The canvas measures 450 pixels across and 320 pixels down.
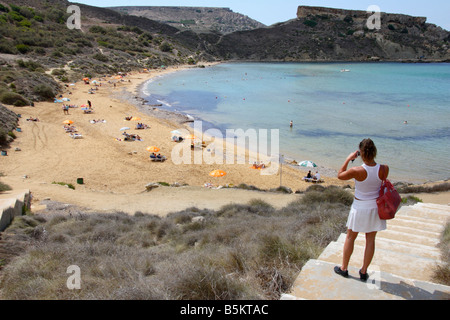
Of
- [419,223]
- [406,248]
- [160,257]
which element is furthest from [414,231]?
[160,257]

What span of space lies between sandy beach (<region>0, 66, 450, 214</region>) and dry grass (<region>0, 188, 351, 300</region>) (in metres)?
3.48

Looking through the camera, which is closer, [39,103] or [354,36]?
[39,103]

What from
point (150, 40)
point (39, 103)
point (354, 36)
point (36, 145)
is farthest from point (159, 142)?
point (354, 36)

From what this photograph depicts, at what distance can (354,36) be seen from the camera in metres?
118

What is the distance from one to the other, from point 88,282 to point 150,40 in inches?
3546

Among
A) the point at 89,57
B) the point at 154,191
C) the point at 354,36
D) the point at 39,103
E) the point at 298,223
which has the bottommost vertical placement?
the point at 154,191

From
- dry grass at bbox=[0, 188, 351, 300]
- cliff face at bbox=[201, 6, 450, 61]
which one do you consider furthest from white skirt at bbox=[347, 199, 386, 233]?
cliff face at bbox=[201, 6, 450, 61]

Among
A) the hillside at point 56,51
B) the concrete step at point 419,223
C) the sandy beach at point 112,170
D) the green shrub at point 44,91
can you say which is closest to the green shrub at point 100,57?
the hillside at point 56,51

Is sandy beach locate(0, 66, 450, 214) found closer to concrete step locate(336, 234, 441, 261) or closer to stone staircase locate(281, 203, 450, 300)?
concrete step locate(336, 234, 441, 261)

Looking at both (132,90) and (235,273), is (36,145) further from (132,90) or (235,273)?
(132,90)

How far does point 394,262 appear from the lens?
3832 millimetres

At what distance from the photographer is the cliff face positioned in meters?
111

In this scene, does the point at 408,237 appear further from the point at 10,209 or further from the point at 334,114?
the point at 334,114

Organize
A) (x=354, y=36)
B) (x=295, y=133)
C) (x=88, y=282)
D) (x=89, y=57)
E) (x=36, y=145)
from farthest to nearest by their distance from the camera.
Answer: (x=354, y=36), (x=89, y=57), (x=295, y=133), (x=36, y=145), (x=88, y=282)
